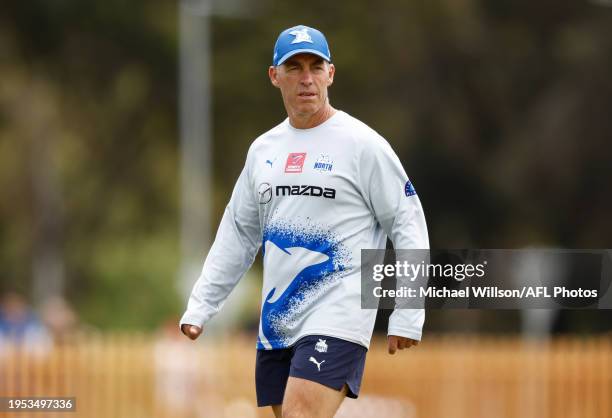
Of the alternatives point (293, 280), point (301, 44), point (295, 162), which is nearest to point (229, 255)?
point (293, 280)

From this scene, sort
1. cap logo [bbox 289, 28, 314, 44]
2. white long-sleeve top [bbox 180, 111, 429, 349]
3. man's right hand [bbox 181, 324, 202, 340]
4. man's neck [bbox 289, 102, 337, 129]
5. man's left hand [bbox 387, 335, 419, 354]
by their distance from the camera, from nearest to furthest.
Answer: man's left hand [bbox 387, 335, 419, 354], white long-sleeve top [bbox 180, 111, 429, 349], cap logo [bbox 289, 28, 314, 44], man's neck [bbox 289, 102, 337, 129], man's right hand [bbox 181, 324, 202, 340]

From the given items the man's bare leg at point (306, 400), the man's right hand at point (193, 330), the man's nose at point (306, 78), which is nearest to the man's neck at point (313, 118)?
the man's nose at point (306, 78)

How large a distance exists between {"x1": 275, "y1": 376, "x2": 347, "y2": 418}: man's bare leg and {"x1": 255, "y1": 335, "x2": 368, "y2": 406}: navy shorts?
0.10 ft

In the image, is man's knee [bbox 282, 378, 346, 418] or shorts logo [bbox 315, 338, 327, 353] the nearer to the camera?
man's knee [bbox 282, 378, 346, 418]

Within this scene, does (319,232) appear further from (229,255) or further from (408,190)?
(229,255)

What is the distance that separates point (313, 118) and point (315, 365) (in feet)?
4.00

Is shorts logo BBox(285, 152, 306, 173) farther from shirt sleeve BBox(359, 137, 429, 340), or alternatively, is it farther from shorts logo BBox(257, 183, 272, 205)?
shirt sleeve BBox(359, 137, 429, 340)

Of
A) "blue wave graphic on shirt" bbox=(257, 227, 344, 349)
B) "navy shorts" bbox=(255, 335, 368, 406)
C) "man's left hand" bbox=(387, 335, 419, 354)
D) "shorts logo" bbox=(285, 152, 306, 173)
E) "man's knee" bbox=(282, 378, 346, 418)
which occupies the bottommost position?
"man's knee" bbox=(282, 378, 346, 418)

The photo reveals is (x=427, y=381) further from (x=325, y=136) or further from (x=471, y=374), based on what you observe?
(x=325, y=136)

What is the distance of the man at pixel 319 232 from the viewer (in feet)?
20.1

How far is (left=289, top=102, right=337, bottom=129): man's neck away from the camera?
6410mm

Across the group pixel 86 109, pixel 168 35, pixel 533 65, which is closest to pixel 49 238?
pixel 86 109

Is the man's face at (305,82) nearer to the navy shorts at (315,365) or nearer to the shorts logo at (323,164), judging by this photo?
the shorts logo at (323,164)

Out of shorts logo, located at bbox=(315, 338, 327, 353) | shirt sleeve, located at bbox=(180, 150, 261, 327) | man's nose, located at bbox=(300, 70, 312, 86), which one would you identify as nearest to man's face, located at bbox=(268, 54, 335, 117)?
man's nose, located at bbox=(300, 70, 312, 86)
